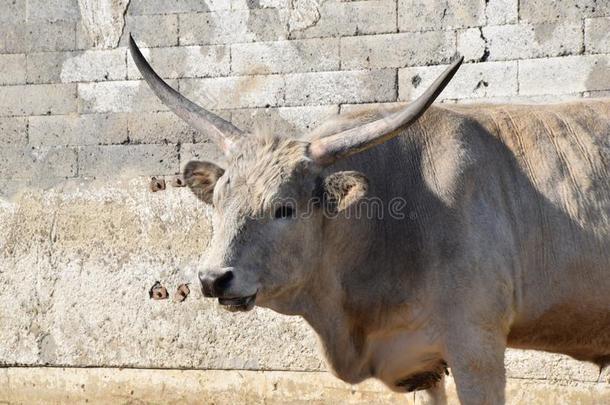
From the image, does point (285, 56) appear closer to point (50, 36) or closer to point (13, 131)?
point (50, 36)

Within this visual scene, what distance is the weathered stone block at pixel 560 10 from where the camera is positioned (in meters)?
6.22

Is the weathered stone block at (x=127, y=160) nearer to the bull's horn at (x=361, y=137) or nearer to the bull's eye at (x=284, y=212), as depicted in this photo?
the bull's horn at (x=361, y=137)

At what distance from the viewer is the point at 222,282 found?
448 cm

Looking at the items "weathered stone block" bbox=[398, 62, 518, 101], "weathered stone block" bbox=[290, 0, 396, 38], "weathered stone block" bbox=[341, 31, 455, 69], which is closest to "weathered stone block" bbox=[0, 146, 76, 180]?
"weathered stone block" bbox=[290, 0, 396, 38]

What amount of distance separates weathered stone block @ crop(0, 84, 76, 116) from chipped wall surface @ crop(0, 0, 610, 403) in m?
0.01

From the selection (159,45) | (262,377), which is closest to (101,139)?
(159,45)

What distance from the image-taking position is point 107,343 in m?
7.19

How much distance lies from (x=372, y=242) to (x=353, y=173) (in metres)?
0.42

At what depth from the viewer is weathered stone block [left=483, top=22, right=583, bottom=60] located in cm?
630

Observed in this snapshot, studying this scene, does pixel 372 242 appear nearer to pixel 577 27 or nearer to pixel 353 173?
pixel 353 173

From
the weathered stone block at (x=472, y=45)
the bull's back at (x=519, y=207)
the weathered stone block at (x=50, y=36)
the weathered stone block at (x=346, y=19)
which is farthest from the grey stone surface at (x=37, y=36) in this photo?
the bull's back at (x=519, y=207)

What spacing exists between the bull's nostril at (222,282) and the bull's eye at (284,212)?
36cm

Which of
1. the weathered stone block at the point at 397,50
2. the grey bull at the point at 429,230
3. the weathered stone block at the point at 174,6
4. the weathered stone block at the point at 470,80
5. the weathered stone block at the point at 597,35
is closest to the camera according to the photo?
the grey bull at the point at 429,230

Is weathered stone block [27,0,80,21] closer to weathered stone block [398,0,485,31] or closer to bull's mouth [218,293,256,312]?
weathered stone block [398,0,485,31]
